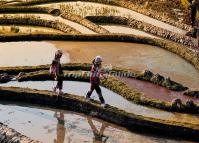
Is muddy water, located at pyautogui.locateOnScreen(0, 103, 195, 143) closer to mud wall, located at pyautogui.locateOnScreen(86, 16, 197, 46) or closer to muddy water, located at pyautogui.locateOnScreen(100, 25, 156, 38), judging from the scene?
mud wall, located at pyautogui.locateOnScreen(86, 16, 197, 46)

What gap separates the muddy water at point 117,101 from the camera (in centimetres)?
1686

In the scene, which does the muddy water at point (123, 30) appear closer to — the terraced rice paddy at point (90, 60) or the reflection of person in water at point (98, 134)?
the terraced rice paddy at point (90, 60)

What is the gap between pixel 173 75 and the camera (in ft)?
68.2

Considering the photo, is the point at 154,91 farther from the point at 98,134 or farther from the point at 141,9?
the point at 141,9

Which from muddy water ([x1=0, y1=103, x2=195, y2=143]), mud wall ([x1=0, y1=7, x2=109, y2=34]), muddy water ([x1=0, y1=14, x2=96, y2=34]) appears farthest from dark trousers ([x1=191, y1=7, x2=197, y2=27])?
muddy water ([x1=0, y1=103, x2=195, y2=143])

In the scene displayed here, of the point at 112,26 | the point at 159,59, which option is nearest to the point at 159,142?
the point at 159,59

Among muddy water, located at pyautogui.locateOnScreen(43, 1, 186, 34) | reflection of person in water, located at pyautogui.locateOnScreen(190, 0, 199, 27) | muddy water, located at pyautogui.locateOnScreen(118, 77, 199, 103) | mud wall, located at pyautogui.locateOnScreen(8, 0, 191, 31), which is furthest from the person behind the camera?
muddy water, located at pyautogui.locateOnScreen(43, 1, 186, 34)

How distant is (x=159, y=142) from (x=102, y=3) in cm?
1806

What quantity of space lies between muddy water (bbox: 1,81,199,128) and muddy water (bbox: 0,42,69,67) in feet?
8.64

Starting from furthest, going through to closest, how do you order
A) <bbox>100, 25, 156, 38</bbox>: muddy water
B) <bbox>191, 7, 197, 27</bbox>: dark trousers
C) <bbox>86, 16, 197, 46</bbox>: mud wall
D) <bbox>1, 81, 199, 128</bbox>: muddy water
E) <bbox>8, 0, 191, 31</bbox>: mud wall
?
<bbox>8, 0, 191, 31</bbox>: mud wall → <bbox>100, 25, 156, 38</bbox>: muddy water → <bbox>191, 7, 197, 27</bbox>: dark trousers → <bbox>86, 16, 197, 46</bbox>: mud wall → <bbox>1, 81, 199, 128</bbox>: muddy water

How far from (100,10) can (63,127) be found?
1523 cm

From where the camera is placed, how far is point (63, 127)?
53.7 ft

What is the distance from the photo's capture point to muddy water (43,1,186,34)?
28837 millimetres

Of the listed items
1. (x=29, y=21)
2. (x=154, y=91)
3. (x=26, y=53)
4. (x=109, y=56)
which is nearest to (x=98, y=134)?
(x=154, y=91)
